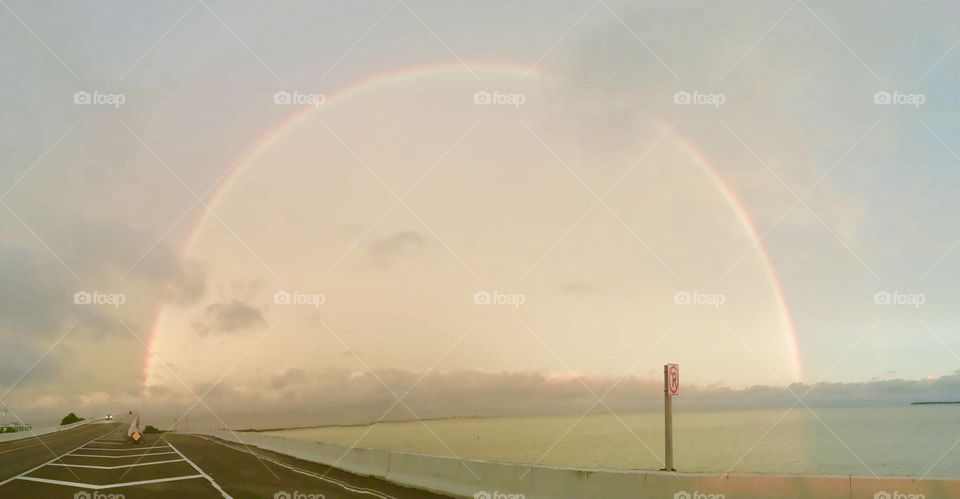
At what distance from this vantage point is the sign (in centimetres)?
1686

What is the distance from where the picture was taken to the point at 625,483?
44.1 ft

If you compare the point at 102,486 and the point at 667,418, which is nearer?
the point at 667,418

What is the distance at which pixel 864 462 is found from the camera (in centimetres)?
7262

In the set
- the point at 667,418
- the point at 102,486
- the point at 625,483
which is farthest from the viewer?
the point at 102,486

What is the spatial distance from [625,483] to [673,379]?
4.16m

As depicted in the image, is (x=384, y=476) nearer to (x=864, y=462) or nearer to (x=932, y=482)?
(x=932, y=482)

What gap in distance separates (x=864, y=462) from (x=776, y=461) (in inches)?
398

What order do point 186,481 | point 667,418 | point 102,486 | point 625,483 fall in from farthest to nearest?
point 186,481, point 102,486, point 667,418, point 625,483

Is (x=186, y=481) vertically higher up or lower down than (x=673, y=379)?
lower down

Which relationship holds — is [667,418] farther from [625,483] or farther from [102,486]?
[102,486]

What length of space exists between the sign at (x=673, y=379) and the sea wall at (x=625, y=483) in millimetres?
3618

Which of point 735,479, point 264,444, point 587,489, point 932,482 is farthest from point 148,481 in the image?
point 264,444

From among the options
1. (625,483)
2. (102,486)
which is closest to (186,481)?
(102,486)

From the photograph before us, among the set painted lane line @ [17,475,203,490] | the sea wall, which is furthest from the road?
the sea wall
